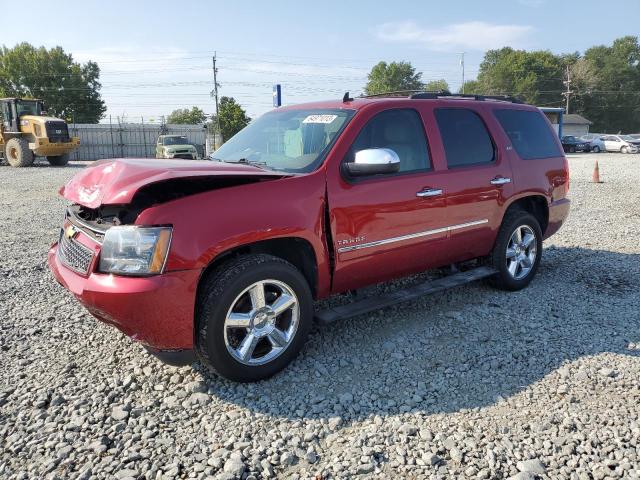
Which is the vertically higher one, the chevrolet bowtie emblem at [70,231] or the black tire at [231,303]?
the chevrolet bowtie emblem at [70,231]

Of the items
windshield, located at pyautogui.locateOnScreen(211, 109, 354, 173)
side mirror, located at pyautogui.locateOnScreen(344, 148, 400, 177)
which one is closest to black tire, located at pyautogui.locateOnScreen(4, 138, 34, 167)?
windshield, located at pyautogui.locateOnScreen(211, 109, 354, 173)

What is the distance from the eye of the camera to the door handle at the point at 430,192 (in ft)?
13.7

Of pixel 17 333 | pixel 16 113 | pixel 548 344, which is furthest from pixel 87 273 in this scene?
pixel 16 113

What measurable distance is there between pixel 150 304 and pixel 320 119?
207 cm

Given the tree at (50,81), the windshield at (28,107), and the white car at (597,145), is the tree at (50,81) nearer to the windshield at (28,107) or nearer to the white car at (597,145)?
the windshield at (28,107)

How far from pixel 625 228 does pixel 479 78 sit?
9550 centimetres

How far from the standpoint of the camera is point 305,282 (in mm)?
3512

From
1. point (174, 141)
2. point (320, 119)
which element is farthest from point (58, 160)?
point (320, 119)

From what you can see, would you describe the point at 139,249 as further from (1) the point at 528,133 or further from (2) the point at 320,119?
(1) the point at 528,133

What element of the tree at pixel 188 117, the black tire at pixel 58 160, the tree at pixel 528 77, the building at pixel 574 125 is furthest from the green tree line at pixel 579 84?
the black tire at pixel 58 160

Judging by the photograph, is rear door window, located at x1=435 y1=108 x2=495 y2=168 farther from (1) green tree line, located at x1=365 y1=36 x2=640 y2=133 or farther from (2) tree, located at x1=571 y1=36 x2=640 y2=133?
(2) tree, located at x1=571 y1=36 x2=640 y2=133

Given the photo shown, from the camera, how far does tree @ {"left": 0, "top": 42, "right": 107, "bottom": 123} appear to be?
6775cm

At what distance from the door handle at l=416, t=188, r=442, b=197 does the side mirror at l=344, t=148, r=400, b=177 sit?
57cm

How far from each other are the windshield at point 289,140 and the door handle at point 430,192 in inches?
33.8
